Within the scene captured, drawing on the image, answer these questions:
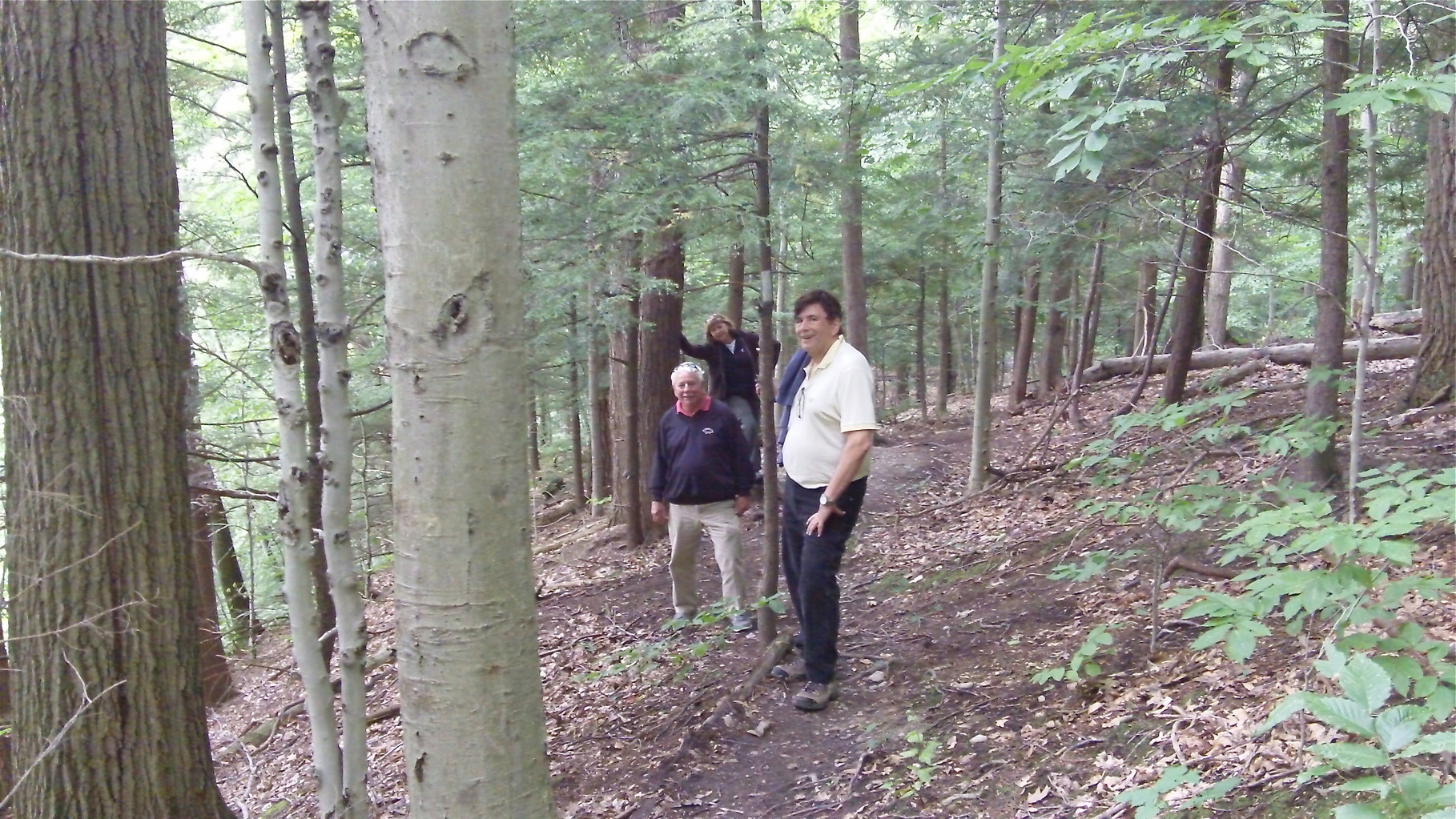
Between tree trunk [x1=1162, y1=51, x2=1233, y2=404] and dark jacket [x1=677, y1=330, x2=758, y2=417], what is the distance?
3726 mm

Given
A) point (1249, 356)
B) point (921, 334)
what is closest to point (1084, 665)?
point (1249, 356)

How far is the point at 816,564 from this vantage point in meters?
4.64

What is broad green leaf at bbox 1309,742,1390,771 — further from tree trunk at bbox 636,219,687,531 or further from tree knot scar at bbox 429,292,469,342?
tree trunk at bbox 636,219,687,531

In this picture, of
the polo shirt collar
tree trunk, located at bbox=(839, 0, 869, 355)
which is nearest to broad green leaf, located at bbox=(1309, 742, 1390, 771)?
the polo shirt collar

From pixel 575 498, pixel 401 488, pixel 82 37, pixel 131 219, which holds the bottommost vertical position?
pixel 575 498

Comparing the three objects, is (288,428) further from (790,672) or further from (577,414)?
(577,414)

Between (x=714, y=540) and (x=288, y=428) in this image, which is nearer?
(x=288, y=428)

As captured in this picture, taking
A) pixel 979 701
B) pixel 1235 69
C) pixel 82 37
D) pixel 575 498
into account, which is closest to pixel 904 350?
pixel 575 498

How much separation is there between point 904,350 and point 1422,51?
15.9 m

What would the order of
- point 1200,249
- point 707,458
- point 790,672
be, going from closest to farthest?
point 790,672, point 707,458, point 1200,249

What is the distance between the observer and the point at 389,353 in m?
2.03

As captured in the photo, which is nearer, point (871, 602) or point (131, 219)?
point (131, 219)

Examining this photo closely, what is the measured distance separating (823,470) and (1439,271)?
5003 millimetres

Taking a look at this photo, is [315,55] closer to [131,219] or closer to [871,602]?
[131,219]
